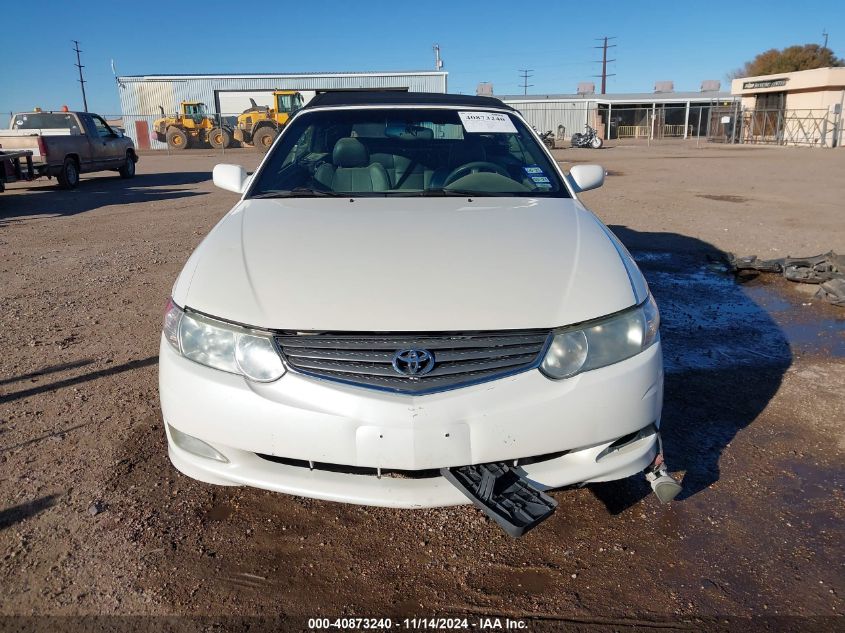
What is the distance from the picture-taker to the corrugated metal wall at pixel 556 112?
54.7m

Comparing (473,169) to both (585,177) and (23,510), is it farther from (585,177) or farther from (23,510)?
(23,510)

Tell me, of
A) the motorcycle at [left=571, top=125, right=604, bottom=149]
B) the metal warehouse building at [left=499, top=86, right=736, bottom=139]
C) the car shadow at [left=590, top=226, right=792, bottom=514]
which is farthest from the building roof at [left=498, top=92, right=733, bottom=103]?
the car shadow at [left=590, top=226, right=792, bottom=514]

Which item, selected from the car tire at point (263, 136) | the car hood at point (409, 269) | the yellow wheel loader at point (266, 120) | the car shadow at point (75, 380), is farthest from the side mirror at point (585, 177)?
the car tire at point (263, 136)

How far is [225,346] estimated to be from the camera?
7.29ft

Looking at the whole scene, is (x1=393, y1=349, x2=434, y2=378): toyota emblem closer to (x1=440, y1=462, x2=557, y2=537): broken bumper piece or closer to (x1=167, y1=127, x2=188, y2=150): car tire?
(x1=440, y1=462, x2=557, y2=537): broken bumper piece

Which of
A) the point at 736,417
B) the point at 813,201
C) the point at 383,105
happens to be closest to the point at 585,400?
the point at 736,417

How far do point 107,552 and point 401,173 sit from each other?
2357 mm

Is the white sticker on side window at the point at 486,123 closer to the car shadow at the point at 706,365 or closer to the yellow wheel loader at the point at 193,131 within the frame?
the car shadow at the point at 706,365

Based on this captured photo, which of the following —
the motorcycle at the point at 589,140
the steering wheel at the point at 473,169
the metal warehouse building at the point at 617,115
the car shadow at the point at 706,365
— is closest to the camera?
the car shadow at the point at 706,365

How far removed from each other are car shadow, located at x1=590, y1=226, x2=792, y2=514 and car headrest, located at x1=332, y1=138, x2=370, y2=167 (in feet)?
Result: 7.20

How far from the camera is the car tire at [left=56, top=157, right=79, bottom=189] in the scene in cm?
1430

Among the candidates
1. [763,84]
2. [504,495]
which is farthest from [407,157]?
[763,84]

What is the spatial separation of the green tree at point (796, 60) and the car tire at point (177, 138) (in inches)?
1990

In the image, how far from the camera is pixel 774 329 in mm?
4770
